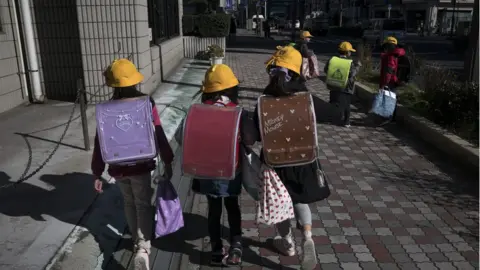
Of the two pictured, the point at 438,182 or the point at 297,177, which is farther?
the point at 438,182

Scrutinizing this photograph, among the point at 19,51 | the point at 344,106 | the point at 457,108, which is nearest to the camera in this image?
the point at 457,108

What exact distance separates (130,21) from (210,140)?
5470 millimetres

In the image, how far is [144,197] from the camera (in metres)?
3.27

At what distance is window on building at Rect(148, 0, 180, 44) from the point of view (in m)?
10.5

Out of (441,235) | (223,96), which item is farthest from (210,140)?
(441,235)

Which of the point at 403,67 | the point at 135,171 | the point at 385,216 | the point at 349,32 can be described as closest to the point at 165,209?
the point at 135,171

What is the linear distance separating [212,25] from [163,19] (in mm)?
4803

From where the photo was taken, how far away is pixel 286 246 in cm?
350

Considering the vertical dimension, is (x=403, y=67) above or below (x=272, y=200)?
above

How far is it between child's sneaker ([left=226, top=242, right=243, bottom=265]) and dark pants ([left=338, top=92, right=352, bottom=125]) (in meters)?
4.52

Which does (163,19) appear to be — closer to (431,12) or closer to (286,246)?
(286,246)

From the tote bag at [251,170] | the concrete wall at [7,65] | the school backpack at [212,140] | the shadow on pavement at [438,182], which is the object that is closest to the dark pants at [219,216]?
the tote bag at [251,170]

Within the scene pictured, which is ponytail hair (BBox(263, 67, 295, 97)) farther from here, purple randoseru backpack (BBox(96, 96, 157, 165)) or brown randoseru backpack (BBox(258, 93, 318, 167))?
purple randoseru backpack (BBox(96, 96, 157, 165))

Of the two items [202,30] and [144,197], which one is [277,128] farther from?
[202,30]
